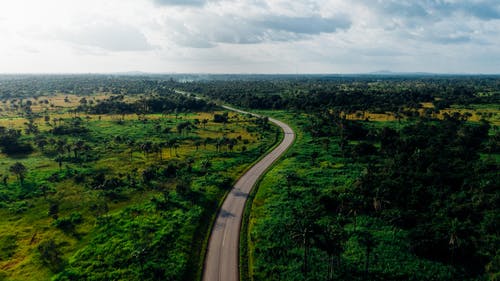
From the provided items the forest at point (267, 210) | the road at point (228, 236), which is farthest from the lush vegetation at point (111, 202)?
the road at point (228, 236)

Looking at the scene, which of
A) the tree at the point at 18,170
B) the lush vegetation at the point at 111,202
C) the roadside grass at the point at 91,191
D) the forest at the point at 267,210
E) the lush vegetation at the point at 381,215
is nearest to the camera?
the lush vegetation at the point at 381,215

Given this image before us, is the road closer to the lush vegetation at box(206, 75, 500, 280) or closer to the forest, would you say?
the forest

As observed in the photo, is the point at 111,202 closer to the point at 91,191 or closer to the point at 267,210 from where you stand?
the point at 91,191

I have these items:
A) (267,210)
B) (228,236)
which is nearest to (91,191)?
(228,236)

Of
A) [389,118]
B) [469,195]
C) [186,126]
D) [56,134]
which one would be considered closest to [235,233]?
[469,195]

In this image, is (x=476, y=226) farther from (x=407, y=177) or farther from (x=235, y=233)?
(x=235, y=233)

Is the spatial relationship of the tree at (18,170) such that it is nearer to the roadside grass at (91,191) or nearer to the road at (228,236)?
the roadside grass at (91,191)
